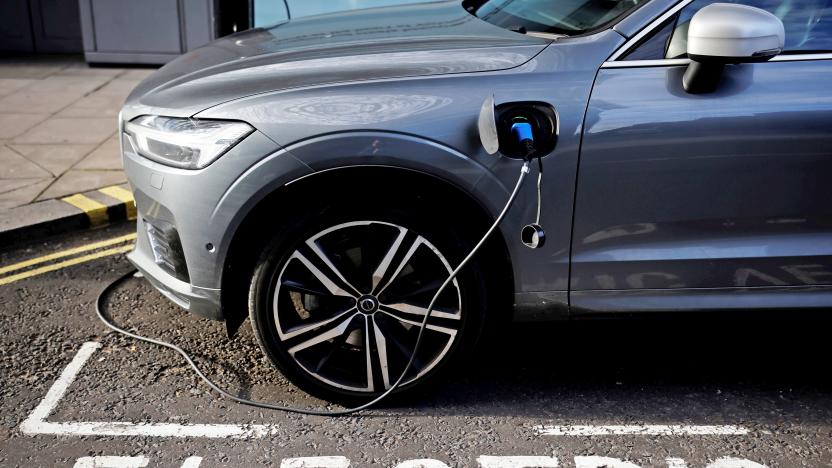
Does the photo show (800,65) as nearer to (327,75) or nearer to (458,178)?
(458,178)

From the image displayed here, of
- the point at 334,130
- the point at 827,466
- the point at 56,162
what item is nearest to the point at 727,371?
the point at 827,466

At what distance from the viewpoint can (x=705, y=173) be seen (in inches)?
114

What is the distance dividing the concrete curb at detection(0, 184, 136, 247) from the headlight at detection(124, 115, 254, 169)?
6.28ft

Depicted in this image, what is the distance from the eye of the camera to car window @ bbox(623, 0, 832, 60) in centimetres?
293

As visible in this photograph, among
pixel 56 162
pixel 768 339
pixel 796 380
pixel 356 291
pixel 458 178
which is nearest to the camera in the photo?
pixel 458 178

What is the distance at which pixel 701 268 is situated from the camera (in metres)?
3.04

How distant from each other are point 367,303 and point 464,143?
65cm

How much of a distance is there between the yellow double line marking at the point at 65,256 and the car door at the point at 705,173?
268 cm

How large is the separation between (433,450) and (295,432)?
48 cm

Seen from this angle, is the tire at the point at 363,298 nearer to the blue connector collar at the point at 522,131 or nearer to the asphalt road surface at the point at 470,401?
the asphalt road surface at the point at 470,401

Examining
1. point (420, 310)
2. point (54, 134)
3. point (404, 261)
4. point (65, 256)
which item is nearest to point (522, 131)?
point (404, 261)

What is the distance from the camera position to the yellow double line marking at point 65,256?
14.4 feet

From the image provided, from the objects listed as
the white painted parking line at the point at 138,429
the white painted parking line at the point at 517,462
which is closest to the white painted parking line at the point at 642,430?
the white painted parking line at the point at 517,462

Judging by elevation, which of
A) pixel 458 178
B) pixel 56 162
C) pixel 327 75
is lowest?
pixel 56 162
